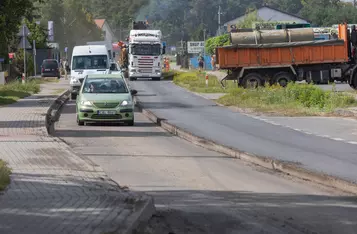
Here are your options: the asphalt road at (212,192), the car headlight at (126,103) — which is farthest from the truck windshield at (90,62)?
the asphalt road at (212,192)

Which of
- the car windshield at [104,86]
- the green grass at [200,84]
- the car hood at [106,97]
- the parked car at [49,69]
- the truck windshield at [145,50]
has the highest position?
the truck windshield at [145,50]

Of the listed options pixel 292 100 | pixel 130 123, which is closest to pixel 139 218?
pixel 130 123

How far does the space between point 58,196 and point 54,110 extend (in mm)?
22127

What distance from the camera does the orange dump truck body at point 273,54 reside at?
42062 mm

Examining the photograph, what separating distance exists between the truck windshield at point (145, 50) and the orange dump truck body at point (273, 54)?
2039 cm

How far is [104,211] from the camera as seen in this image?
9.09m

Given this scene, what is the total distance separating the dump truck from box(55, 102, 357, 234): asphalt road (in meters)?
22.4

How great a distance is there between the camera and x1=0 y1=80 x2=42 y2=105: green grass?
35125mm

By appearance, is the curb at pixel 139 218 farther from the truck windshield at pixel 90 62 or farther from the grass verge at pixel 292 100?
the truck windshield at pixel 90 62

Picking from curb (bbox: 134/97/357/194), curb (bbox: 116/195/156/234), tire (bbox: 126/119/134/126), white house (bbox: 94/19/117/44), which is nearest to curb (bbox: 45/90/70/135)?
tire (bbox: 126/119/134/126)

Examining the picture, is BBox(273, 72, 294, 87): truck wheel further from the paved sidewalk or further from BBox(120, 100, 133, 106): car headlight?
the paved sidewalk

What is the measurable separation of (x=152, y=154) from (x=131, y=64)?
45745mm

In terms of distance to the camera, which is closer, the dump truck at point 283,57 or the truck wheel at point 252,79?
the dump truck at point 283,57

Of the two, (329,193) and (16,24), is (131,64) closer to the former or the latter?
(16,24)
